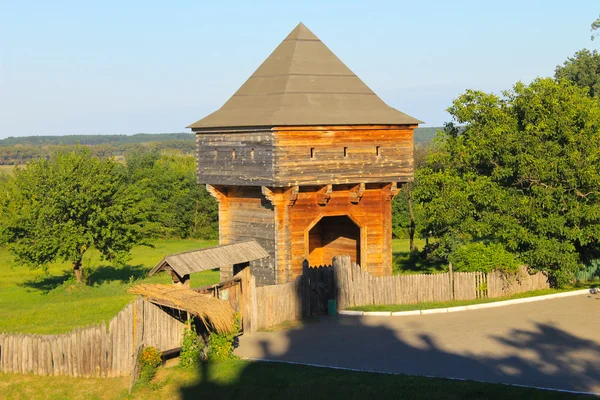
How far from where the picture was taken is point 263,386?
16578 millimetres

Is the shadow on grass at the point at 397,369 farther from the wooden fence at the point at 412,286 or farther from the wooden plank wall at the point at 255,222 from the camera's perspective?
the wooden plank wall at the point at 255,222

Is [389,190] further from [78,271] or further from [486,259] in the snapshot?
[78,271]

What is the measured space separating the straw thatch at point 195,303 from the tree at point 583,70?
40.3 meters

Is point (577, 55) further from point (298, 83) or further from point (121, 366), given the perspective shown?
point (121, 366)

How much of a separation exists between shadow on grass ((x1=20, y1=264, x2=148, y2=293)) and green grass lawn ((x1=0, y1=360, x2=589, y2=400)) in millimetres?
18150

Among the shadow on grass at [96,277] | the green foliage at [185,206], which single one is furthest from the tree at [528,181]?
the green foliage at [185,206]

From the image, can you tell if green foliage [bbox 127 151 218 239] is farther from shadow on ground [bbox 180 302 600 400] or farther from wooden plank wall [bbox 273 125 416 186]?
shadow on ground [bbox 180 302 600 400]

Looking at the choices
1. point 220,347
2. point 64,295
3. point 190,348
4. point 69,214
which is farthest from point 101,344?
point 69,214

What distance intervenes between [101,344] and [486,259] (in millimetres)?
11785

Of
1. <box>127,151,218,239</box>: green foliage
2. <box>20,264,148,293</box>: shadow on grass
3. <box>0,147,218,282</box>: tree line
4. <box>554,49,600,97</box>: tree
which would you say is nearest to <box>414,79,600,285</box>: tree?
<box>0,147,218,282</box>: tree line

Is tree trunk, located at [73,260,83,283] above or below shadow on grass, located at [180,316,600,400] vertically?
above

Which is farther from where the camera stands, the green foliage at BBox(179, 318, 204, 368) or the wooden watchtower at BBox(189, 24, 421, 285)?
the wooden watchtower at BBox(189, 24, 421, 285)

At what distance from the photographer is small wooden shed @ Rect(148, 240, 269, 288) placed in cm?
1838

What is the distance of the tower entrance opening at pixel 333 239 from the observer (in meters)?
28.6
